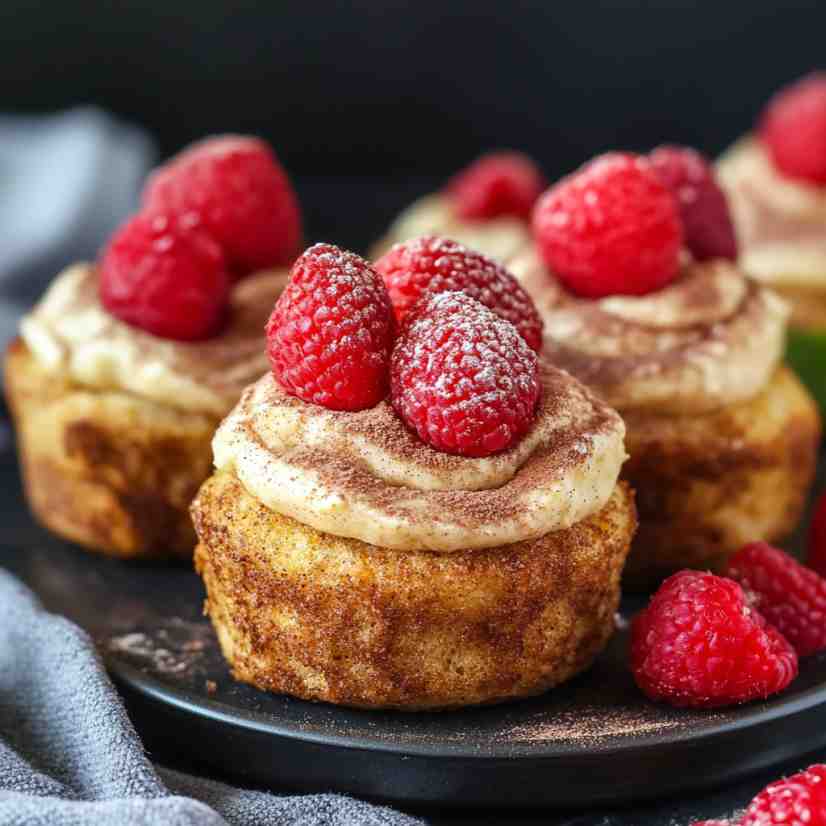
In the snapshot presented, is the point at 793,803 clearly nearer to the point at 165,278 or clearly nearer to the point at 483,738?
the point at 483,738

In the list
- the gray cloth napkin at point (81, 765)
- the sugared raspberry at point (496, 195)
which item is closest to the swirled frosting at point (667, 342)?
the gray cloth napkin at point (81, 765)

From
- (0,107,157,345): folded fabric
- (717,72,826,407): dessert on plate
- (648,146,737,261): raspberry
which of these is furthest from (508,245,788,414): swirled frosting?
(0,107,157,345): folded fabric

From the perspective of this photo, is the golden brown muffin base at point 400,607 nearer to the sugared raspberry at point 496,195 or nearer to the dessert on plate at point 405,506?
the dessert on plate at point 405,506

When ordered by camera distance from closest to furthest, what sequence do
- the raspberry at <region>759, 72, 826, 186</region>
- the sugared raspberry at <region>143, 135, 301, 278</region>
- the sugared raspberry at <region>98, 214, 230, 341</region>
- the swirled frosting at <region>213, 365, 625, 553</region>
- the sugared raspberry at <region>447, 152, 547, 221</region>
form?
the swirled frosting at <region>213, 365, 625, 553</region>, the sugared raspberry at <region>98, 214, 230, 341</region>, the sugared raspberry at <region>143, 135, 301, 278</region>, the raspberry at <region>759, 72, 826, 186</region>, the sugared raspberry at <region>447, 152, 547, 221</region>

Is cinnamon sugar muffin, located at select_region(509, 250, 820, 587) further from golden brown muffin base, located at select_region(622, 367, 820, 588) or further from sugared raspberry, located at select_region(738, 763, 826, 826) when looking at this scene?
sugared raspberry, located at select_region(738, 763, 826, 826)

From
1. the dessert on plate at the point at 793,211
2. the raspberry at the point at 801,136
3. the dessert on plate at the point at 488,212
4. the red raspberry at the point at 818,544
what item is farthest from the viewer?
the dessert on plate at the point at 488,212

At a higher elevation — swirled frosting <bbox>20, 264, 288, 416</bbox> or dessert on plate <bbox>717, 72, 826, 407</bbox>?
swirled frosting <bbox>20, 264, 288, 416</bbox>

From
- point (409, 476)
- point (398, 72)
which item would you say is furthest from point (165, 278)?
point (398, 72)

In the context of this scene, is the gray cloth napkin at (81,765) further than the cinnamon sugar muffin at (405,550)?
No
